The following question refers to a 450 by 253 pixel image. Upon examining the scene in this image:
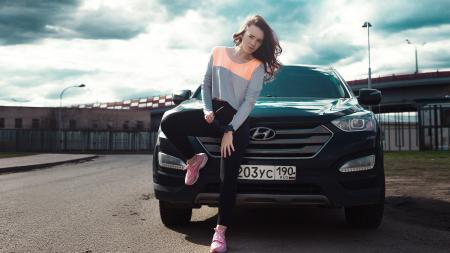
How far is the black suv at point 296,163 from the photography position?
426cm

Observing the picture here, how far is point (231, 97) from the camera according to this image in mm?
3990

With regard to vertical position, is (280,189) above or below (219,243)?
above

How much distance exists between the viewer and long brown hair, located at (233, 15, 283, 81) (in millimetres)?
3947

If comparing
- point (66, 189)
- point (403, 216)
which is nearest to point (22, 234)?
point (403, 216)

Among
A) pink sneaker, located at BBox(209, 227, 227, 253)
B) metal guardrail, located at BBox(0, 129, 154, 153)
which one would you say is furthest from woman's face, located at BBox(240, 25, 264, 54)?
metal guardrail, located at BBox(0, 129, 154, 153)

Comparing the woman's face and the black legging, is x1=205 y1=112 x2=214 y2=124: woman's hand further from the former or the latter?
the woman's face

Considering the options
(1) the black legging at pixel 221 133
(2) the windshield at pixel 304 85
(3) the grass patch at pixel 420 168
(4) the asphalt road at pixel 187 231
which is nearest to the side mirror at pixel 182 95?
(2) the windshield at pixel 304 85

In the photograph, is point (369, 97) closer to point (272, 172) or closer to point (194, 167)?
point (272, 172)

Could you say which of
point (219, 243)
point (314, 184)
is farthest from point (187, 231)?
point (314, 184)

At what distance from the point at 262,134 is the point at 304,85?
1.64 meters

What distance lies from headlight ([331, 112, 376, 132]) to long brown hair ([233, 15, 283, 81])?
761 millimetres

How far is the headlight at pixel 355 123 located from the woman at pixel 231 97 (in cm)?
77

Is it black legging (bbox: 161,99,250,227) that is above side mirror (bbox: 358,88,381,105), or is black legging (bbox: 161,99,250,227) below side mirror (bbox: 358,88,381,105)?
below

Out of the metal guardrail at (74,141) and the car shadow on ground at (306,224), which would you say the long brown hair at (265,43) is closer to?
the car shadow on ground at (306,224)
